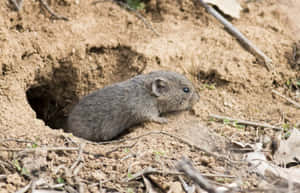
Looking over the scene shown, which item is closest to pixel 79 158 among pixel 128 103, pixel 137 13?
pixel 128 103

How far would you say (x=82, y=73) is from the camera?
7.88 meters

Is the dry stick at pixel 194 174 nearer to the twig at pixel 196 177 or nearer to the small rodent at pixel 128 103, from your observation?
the twig at pixel 196 177

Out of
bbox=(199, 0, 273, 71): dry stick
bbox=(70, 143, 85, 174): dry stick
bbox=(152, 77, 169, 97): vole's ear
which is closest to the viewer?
bbox=(70, 143, 85, 174): dry stick

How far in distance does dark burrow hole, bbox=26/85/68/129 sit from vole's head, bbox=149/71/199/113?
7.81 ft

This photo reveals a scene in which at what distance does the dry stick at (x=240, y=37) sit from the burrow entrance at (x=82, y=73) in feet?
5.57

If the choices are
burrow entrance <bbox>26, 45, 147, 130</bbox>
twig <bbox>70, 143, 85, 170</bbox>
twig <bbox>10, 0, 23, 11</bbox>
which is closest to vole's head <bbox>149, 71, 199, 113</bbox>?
burrow entrance <bbox>26, 45, 147, 130</bbox>

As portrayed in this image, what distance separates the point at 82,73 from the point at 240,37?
3.12m

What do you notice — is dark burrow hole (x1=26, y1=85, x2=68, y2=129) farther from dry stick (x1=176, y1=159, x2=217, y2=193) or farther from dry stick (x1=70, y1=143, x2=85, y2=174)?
dry stick (x1=176, y1=159, x2=217, y2=193)

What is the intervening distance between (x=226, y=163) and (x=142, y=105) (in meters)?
2.23

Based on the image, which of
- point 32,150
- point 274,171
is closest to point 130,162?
point 32,150

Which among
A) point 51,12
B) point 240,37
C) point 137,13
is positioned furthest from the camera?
point 137,13

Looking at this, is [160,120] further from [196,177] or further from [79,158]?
[196,177]

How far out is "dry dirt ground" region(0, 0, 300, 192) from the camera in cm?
515

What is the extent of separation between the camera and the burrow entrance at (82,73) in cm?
764
